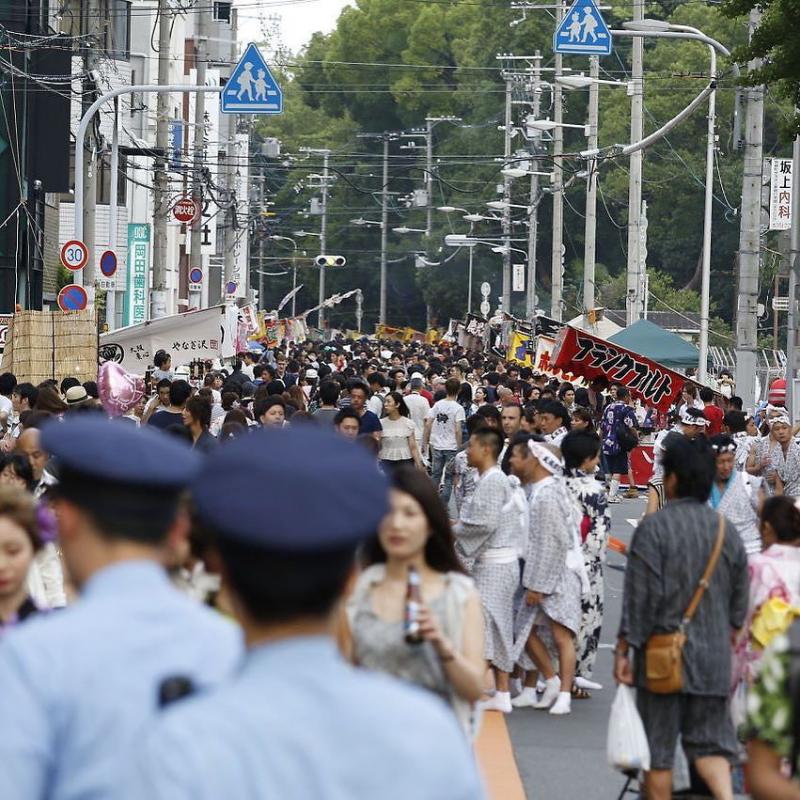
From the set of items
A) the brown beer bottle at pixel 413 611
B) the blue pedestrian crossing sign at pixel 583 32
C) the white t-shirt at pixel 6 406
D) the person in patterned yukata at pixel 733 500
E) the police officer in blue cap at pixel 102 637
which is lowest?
A: the white t-shirt at pixel 6 406

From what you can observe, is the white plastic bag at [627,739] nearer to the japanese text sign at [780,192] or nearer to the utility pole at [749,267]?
the utility pole at [749,267]

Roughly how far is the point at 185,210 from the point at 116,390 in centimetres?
2868

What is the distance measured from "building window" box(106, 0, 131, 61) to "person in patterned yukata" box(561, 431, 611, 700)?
38266 millimetres

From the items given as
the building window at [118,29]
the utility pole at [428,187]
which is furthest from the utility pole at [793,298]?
the utility pole at [428,187]

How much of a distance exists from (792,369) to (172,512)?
75.9 feet

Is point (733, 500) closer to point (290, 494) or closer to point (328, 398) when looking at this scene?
point (328, 398)

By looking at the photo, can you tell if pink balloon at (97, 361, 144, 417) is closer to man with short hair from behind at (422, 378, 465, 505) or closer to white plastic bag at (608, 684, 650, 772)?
man with short hair from behind at (422, 378, 465, 505)

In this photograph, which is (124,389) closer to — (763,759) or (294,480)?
(763,759)

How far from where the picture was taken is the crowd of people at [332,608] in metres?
2.59

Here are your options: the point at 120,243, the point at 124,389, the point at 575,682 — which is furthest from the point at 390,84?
the point at 575,682

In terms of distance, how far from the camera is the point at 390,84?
11969 centimetres

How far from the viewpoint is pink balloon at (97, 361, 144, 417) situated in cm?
1838

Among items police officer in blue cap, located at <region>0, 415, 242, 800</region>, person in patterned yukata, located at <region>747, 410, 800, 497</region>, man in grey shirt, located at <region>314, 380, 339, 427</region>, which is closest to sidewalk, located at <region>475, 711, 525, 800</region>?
person in patterned yukata, located at <region>747, 410, 800, 497</region>

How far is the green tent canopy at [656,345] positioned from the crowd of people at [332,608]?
17647 millimetres
